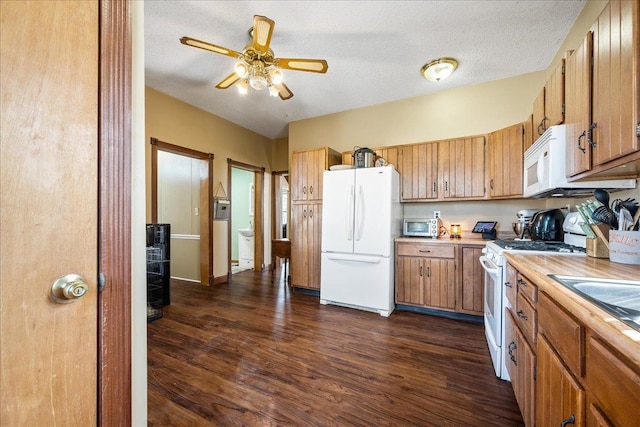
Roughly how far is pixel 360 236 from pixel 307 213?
0.99 metres

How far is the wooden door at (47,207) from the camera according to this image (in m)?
0.49

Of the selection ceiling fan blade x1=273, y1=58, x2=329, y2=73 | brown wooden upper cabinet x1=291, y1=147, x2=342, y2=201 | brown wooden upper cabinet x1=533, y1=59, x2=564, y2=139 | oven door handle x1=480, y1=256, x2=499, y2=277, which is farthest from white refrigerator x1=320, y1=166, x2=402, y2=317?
brown wooden upper cabinet x1=533, y1=59, x2=564, y2=139

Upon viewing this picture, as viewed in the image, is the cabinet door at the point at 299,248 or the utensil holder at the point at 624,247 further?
the cabinet door at the point at 299,248

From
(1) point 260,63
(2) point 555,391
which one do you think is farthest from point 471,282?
(1) point 260,63

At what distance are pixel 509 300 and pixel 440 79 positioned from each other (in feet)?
Answer: 8.16

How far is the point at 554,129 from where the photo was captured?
169 centimetres

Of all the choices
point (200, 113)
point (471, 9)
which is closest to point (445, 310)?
point (471, 9)

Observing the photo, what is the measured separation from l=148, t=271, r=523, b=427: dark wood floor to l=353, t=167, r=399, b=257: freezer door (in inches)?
31.5

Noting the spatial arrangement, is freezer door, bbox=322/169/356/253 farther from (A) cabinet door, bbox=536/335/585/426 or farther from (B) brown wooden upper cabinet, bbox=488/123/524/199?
(A) cabinet door, bbox=536/335/585/426

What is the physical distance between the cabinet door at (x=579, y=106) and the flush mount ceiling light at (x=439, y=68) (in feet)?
4.09

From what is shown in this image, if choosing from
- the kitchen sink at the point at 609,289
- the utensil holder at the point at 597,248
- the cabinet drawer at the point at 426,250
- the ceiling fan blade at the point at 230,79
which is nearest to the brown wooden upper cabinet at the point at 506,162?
the cabinet drawer at the point at 426,250

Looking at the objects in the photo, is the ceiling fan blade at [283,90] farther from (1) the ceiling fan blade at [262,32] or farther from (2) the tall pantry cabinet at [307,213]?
(2) the tall pantry cabinet at [307,213]

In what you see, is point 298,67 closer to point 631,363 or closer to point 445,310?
point 631,363

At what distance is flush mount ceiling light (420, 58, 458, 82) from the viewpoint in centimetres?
270
